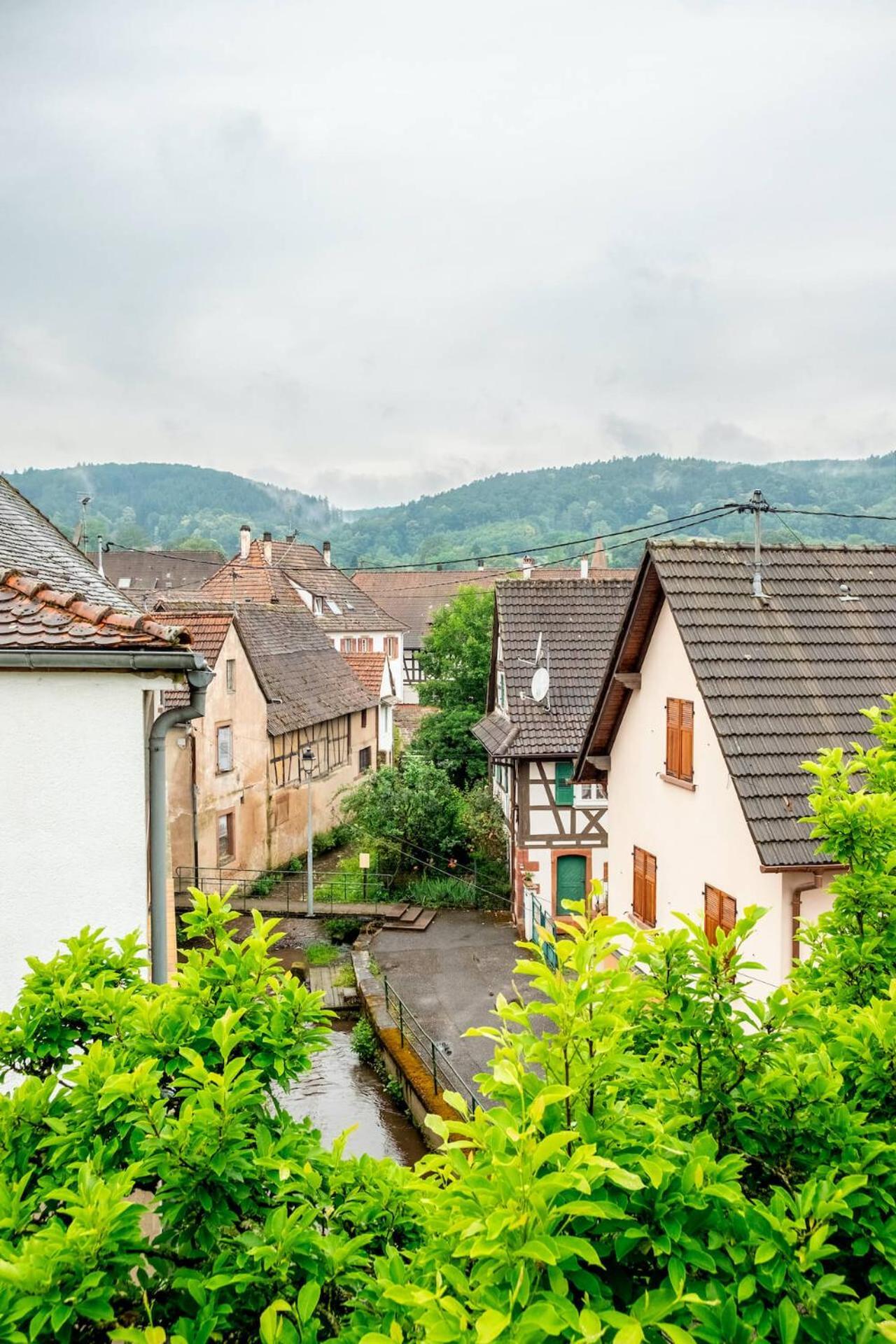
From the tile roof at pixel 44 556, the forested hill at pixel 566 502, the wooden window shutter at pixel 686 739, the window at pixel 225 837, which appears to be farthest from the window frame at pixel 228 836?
the forested hill at pixel 566 502

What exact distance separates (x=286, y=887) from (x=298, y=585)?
2806cm

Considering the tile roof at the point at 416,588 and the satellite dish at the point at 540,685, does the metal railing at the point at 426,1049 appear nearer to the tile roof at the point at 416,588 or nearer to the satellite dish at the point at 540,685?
the satellite dish at the point at 540,685

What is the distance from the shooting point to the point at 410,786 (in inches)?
1078

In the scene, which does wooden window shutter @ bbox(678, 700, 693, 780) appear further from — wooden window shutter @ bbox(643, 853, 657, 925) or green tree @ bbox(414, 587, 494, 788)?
green tree @ bbox(414, 587, 494, 788)

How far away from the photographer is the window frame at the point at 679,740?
12.3m

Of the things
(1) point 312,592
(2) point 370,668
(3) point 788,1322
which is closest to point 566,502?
(1) point 312,592

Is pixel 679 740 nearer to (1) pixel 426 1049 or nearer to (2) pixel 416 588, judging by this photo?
(1) pixel 426 1049

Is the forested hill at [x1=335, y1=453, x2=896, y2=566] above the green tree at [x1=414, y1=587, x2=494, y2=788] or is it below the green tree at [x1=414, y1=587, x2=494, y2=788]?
above

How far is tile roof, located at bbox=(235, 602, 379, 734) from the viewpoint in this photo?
93.4 ft

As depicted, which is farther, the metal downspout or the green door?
the green door

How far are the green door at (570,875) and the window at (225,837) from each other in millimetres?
8804

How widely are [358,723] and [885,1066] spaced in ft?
109

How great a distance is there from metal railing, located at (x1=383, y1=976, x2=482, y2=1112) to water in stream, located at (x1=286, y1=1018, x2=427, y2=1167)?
2.76 ft

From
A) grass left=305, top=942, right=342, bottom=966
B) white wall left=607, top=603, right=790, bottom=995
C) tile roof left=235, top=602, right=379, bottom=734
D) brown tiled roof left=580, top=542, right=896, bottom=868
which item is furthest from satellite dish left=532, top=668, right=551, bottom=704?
tile roof left=235, top=602, right=379, bottom=734
